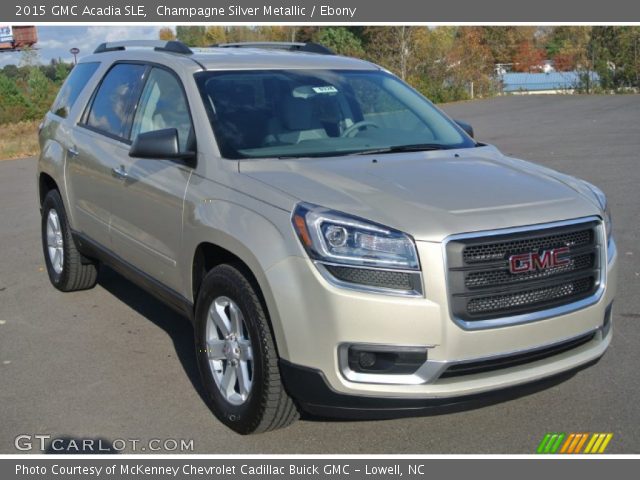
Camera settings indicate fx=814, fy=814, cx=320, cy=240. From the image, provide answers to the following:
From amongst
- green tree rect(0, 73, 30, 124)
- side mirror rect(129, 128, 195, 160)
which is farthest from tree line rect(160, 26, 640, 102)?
side mirror rect(129, 128, 195, 160)

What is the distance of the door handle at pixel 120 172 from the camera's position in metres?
5.19

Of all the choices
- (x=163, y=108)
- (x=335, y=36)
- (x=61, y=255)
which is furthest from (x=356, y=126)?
(x=335, y=36)

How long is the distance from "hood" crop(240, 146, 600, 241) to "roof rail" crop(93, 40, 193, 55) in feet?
4.66

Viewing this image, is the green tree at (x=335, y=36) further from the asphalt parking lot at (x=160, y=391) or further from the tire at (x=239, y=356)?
the tire at (x=239, y=356)

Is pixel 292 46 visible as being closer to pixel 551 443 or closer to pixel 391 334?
pixel 391 334

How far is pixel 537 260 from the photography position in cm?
370

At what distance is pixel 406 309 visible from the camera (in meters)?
3.46

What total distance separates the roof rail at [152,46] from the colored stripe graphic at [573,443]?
3183mm

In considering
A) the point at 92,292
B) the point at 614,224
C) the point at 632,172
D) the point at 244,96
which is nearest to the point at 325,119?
the point at 244,96

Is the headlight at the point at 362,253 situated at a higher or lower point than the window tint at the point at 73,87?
lower

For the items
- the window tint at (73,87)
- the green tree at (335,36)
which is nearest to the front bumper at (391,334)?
the window tint at (73,87)

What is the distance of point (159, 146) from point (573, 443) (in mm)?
2626

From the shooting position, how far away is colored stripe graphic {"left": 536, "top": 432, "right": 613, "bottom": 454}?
12.9 ft

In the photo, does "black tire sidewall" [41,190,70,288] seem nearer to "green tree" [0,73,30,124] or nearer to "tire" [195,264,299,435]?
"tire" [195,264,299,435]
